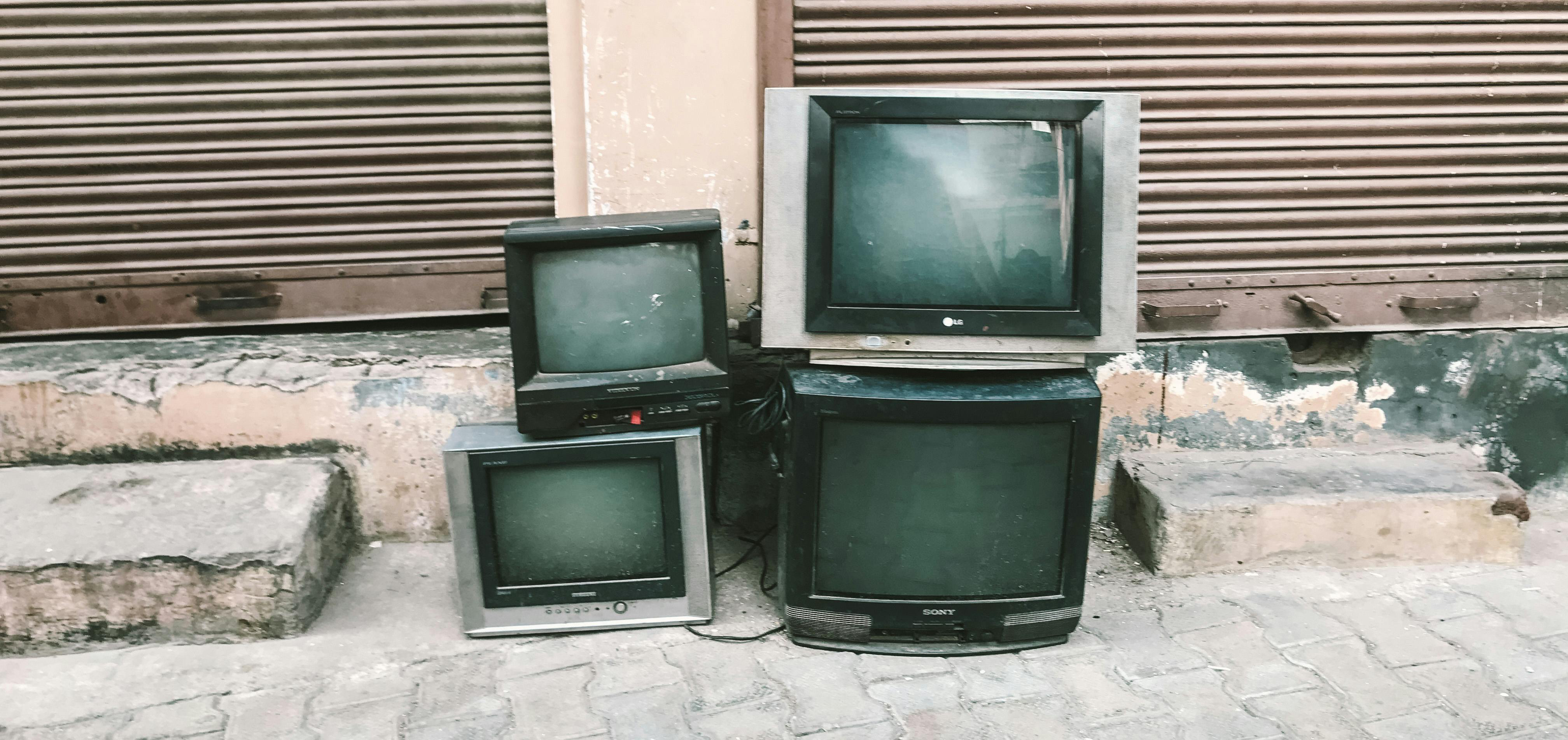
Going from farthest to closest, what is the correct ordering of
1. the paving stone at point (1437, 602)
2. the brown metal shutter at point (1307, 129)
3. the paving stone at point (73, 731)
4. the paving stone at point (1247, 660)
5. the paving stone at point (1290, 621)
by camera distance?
1. the brown metal shutter at point (1307, 129)
2. the paving stone at point (1437, 602)
3. the paving stone at point (1290, 621)
4. the paving stone at point (1247, 660)
5. the paving stone at point (73, 731)

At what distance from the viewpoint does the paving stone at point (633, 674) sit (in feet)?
8.39

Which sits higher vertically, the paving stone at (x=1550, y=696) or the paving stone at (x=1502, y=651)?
the paving stone at (x=1502, y=651)

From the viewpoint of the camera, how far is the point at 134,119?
10.4 ft

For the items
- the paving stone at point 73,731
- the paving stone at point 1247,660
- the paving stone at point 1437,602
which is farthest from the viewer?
the paving stone at point 1437,602

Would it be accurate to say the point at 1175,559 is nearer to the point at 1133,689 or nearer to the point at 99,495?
the point at 1133,689

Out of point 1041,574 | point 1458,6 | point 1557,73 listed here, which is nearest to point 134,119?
point 1041,574

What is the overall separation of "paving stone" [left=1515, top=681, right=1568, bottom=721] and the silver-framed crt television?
6.76ft

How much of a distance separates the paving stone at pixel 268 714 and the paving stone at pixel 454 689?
242 mm

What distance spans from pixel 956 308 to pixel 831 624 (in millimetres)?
884

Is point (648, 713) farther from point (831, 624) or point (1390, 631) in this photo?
point (1390, 631)

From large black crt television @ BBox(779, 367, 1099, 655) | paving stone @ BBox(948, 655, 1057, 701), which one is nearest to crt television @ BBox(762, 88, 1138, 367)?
large black crt television @ BBox(779, 367, 1099, 655)

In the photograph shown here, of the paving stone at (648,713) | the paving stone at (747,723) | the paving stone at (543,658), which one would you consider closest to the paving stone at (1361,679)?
the paving stone at (747,723)

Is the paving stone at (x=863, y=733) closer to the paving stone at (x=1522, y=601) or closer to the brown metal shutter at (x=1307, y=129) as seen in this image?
the brown metal shutter at (x=1307, y=129)

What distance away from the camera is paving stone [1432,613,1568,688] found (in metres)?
2.63
